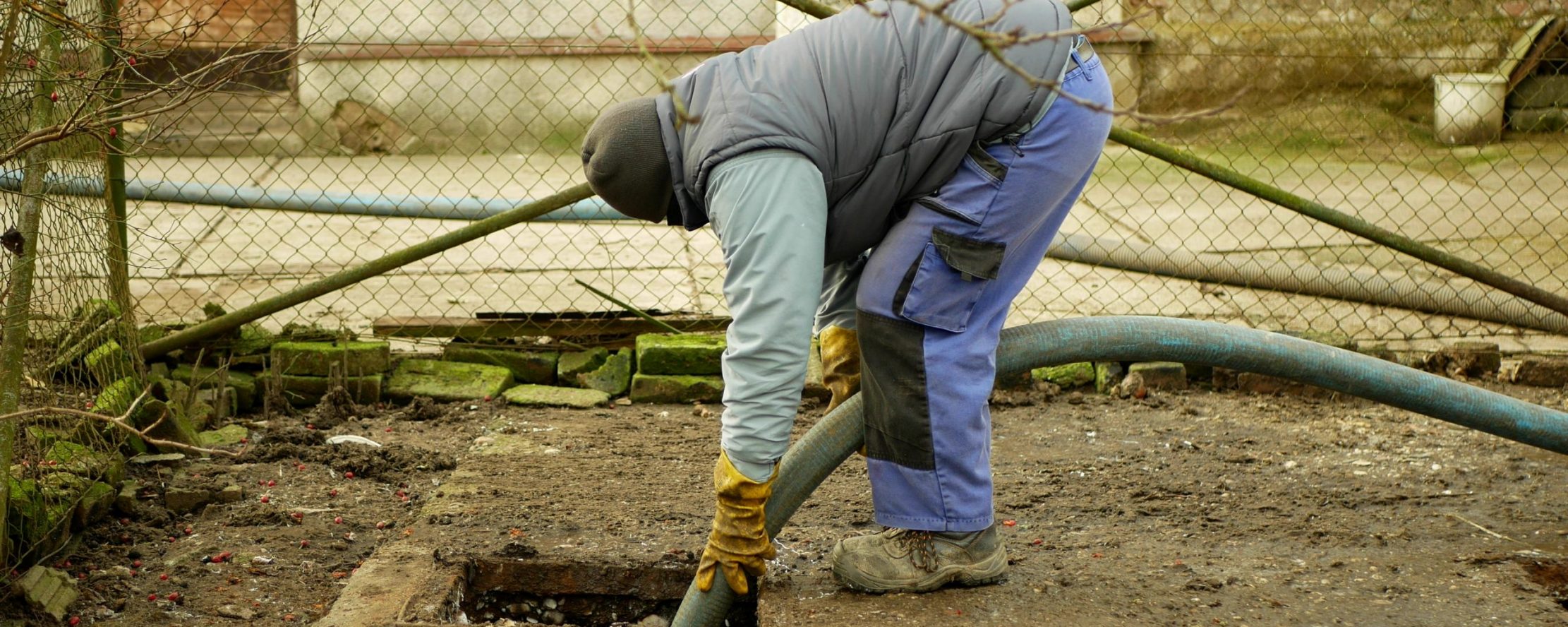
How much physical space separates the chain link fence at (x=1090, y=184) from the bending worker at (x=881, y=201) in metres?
1.82

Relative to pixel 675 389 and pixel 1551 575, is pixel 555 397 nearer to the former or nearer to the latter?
pixel 675 389

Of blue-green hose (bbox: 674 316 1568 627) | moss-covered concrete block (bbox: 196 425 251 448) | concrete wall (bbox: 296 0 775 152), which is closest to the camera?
blue-green hose (bbox: 674 316 1568 627)

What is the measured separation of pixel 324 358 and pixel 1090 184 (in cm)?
545

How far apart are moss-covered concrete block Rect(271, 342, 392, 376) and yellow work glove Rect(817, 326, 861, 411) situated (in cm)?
205

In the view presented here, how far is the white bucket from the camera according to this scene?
8.67 m

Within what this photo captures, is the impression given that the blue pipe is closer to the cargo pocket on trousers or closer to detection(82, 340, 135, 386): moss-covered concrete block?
detection(82, 340, 135, 386): moss-covered concrete block

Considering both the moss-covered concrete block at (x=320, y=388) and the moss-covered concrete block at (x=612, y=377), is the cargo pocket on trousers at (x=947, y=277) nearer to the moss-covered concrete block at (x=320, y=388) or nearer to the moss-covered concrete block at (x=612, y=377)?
the moss-covered concrete block at (x=612, y=377)

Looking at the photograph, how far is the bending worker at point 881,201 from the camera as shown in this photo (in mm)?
2234

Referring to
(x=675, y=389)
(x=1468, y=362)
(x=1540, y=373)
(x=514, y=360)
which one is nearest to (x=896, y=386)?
(x=675, y=389)

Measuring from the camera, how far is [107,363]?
3.45m

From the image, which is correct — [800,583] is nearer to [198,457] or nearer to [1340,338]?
[198,457]

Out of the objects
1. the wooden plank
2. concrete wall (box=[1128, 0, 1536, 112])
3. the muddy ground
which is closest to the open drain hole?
Result: the muddy ground

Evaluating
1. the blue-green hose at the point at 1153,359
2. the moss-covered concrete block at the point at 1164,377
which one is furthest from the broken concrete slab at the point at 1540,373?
the blue-green hose at the point at 1153,359

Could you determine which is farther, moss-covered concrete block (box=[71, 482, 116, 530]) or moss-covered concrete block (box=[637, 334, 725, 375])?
moss-covered concrete block (box=[637, 334, 725, 375])
